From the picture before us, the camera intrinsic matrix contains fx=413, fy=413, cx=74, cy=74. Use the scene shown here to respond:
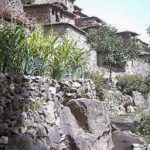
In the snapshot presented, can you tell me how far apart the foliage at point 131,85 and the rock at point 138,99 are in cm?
60

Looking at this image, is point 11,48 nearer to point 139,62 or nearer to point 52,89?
point 52,89

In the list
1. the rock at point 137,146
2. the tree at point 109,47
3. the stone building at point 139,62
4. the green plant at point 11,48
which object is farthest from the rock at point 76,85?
the stone building at point 139,62

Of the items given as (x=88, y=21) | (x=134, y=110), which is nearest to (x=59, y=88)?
(x=134, y=110)

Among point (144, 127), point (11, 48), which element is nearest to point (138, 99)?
point (144, 127)

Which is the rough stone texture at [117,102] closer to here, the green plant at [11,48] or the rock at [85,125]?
the rock at [85,125]

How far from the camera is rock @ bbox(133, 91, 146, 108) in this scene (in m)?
39.2

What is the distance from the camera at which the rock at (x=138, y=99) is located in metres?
39.2

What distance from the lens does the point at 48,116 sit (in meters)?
12.6

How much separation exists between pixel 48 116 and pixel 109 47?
29.6 metres

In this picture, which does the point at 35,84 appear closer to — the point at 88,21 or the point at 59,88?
the point at 59,88

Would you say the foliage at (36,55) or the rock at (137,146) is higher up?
the foliage at (36,55)

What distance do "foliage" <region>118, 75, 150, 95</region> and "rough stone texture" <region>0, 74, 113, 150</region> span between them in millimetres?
25195

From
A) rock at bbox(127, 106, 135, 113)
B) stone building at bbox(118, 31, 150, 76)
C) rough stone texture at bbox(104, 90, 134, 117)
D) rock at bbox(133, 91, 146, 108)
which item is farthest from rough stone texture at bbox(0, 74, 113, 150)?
stone building at bbox(118, 31, 150, 76)

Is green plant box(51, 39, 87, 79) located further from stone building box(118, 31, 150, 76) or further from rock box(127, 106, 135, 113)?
stone building box(118, 31, 150, 76)
